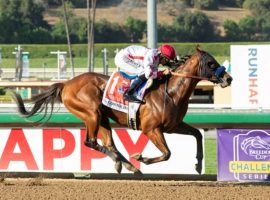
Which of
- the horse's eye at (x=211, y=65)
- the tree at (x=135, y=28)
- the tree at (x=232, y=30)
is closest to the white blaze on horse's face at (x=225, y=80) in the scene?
the horse's eye at (x=211, y=65)

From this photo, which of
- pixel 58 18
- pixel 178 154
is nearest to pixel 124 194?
pixel 178 154

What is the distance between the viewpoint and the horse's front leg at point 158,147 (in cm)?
898

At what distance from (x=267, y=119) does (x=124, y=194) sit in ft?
9.27

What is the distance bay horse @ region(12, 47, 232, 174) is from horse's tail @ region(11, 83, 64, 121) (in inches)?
0.5

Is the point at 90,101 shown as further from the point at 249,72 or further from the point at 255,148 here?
the point at 249,72

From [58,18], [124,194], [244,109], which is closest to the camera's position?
[124,194]

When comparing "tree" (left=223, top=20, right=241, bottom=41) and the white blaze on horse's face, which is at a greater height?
the white blaze on horse's face

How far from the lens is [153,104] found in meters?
9.29

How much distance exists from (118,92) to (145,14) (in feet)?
134

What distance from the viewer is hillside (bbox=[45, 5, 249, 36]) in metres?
49.1

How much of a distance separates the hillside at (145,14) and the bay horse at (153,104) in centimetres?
3811

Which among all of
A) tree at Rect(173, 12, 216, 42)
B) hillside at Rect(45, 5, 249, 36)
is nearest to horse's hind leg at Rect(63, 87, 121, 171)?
tree at Rect(173, 12, 216, 42)

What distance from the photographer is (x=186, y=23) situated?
44.9m

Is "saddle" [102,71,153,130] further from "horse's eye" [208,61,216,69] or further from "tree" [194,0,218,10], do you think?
"tree" [194,0,218,10]
